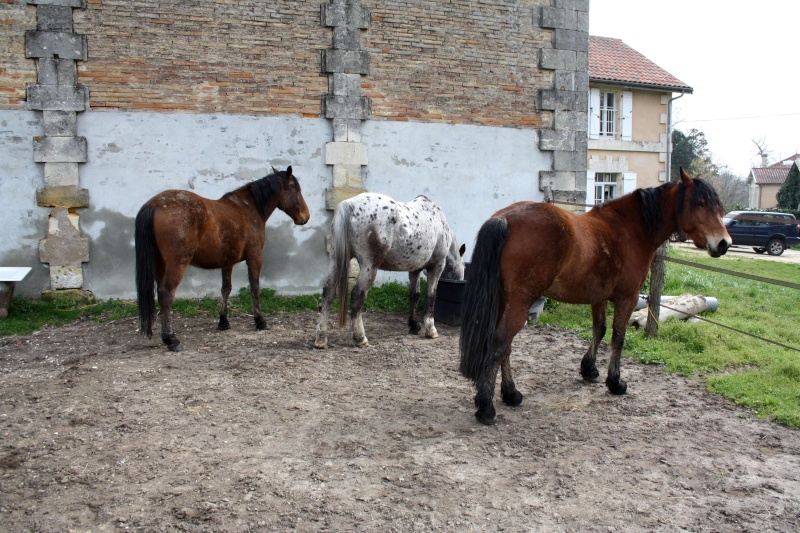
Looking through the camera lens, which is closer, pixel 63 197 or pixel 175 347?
pixel 175 347

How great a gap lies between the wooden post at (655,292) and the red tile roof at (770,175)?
43835 mm

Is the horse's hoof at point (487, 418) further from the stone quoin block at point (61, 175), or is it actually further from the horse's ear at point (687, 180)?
the stone quoin block at point (61, 175)

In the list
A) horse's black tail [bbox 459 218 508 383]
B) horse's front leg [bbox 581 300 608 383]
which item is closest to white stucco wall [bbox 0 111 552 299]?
horse's front leg [bbox 581 300 608 383]

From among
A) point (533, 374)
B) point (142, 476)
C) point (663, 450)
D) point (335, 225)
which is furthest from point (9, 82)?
point (663, 450)

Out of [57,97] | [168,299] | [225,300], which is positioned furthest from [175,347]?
[57,97]

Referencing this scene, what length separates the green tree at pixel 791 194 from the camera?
3092 centimetres

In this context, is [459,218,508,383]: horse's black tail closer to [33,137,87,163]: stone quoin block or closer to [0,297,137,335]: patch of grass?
[0,297,137,335]: patch of grass

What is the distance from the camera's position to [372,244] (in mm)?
6250

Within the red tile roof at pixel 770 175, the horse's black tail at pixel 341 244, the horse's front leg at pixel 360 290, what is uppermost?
the red tile roof at pixel 770 175

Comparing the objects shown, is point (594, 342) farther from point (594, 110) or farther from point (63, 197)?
point (594, 110)

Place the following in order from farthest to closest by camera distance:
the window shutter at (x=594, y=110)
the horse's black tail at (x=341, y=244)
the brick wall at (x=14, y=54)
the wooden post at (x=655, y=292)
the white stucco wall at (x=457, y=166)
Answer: the window shutter at (x=594, y=110), the white stucco wall at (x=457, y=166), the brick wall at (x=14, y=54), the wooden post at (x=655, y=292), the horse's black tail at (x=341, y=244)

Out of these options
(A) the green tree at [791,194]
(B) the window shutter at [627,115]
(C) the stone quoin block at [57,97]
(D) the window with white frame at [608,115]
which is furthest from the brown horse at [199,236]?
(A) the green tree at [791,194]

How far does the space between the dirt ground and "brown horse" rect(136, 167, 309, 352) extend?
65 cm

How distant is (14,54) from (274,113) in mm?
3232
